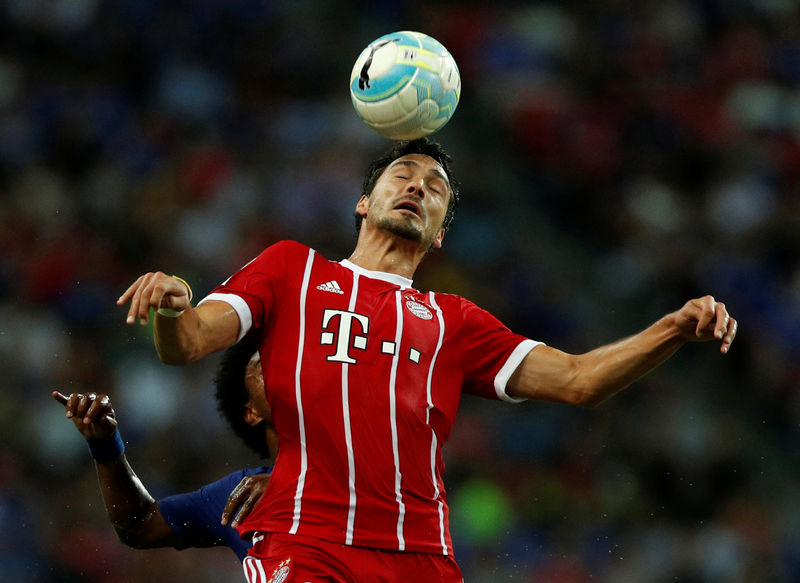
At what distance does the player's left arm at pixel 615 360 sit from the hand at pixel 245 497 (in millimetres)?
1081

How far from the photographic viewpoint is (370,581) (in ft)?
11.6

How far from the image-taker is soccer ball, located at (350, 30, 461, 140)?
14.1 ft

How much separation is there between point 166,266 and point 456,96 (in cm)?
463

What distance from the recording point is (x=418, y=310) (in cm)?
408

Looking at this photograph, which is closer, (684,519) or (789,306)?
(684,519)

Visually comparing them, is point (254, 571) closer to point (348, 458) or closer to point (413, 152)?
point (348, 458)

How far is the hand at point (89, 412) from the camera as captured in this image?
4.19m

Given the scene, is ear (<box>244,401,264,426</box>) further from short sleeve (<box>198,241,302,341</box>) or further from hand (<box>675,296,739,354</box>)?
hand (<box>675,296,739,354</box>)

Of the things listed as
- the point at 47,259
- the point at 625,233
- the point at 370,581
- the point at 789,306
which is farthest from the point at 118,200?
the point at 370,581

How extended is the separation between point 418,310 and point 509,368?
0.41m

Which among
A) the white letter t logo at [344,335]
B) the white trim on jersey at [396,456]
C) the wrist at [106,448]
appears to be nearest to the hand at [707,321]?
the white trim on jersey at [396,456]

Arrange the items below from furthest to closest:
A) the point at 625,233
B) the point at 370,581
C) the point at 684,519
A: 1. the point at 625,233
2. the point at 684,519
3. the point at 370,581

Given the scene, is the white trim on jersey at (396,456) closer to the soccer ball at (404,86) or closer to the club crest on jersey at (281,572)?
the club crest on jersey at (281,572)

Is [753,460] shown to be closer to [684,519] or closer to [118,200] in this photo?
[684,519]
